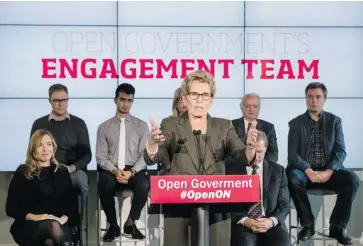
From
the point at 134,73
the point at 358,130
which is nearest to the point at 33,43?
the point at 134,73

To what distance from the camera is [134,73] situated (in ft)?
20.6

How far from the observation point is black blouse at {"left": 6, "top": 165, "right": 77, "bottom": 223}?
4840 mm

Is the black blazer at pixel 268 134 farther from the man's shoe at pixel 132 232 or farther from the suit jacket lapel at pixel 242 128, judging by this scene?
the man's shoe at pixel 132 232

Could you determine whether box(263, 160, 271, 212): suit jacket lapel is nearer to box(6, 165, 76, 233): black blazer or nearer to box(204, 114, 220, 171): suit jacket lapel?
box(6, 165, 76, 233): black blazer

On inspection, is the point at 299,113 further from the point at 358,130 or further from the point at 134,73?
the point at 134,73

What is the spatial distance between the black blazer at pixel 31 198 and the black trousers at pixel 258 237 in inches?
45.9

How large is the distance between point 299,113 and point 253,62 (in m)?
0.61

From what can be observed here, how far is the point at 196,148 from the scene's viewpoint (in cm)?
318

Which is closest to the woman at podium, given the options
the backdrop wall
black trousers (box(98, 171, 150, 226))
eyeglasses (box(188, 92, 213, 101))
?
eyeglasses (box(188, 92, 213, 101))

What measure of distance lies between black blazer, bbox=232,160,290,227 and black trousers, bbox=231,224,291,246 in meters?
0.09

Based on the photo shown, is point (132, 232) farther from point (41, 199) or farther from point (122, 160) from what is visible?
point (41, 199)

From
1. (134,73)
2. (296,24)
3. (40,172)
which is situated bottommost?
(40,172)

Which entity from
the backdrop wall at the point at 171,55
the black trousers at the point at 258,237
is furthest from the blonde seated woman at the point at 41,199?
the backdrop wall at the point at 171,55

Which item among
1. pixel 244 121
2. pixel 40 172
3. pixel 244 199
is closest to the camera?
pixel 244 199
